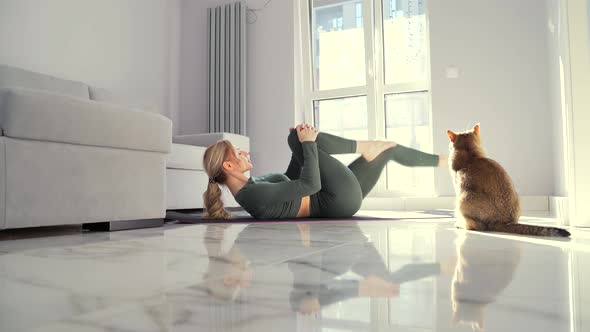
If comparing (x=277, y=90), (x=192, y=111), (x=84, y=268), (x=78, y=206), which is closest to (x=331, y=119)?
(x=277, y=90)

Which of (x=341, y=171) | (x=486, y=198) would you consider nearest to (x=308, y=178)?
(x=341, y=171)

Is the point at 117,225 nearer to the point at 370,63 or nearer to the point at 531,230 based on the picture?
the point at 531,230

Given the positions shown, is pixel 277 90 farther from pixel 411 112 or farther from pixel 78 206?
pixel 78 206

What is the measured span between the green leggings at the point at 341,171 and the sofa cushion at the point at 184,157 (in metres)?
1.10

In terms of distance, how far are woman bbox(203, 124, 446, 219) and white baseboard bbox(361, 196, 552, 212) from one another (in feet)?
4.99

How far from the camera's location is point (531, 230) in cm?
139

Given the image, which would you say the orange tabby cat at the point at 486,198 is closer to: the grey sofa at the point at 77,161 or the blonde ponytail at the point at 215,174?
the blonde ponytail at the point at 215,174

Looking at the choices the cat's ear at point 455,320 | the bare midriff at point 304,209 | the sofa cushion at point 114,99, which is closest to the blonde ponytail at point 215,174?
the bare midriff at point 304,209

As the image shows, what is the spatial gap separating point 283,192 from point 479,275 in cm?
145

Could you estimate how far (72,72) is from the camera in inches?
162

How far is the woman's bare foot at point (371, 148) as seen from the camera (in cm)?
249

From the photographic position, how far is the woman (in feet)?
7.15

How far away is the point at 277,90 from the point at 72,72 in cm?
207

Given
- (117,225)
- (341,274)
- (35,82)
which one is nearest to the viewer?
(341,274)
